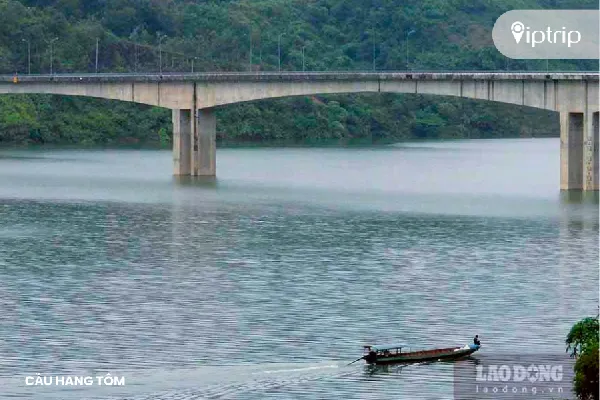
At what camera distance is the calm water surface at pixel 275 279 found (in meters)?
42.8

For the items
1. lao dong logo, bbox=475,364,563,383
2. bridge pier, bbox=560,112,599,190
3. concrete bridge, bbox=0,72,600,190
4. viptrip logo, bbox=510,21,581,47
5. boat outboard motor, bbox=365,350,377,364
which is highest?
viptrip logo, bbox=510,21,581,47

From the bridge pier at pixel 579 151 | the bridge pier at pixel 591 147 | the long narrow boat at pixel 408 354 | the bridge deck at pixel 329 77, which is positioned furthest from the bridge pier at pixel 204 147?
the long narrow boat at pixel 408 354

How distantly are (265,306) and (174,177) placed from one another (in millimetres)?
59289

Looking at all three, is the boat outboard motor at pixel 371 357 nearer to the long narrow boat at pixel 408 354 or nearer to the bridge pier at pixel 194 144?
the long narrow boat at pixel 408 354

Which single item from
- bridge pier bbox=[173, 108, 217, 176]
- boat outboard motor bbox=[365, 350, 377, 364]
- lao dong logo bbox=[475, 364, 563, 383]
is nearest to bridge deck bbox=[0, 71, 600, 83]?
bridge pier bbox=[173, 108, 217, 176]

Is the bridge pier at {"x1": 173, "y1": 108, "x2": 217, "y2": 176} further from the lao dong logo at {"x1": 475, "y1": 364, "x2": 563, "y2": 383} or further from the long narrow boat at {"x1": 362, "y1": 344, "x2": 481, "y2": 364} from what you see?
the lao dong logo at {"x1": 475, "y1": 364, "x2": 563, "y2": 383}

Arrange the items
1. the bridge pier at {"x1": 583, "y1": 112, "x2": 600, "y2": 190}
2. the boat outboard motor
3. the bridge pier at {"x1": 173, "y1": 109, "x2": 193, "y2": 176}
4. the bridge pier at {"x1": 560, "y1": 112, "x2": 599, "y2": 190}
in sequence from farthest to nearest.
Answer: the bridge pier at {"x1": 173, "y1": 109, "x2": 193, "y2": 176}, the bridge pier at {"x1": 560, "y1": 112, "x2": 599, "y2": 190}, the bridge pier at {"x1": 583, "y1": 112, "x2": 600, "y2": 190}, the boat outboard motor

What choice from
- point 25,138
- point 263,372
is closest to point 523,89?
point 263,372

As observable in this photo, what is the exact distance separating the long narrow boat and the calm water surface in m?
0.51

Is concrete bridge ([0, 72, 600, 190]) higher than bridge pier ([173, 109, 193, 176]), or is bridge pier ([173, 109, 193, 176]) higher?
concrete bridge ([0, 72, 600, 190])

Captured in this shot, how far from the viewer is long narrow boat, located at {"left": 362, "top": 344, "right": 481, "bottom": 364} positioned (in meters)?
43.4

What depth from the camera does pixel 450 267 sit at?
63.7 m

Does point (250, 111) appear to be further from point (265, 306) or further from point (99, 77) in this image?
point (265, 306)

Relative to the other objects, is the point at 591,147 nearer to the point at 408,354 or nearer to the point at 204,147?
the point at 204,147
